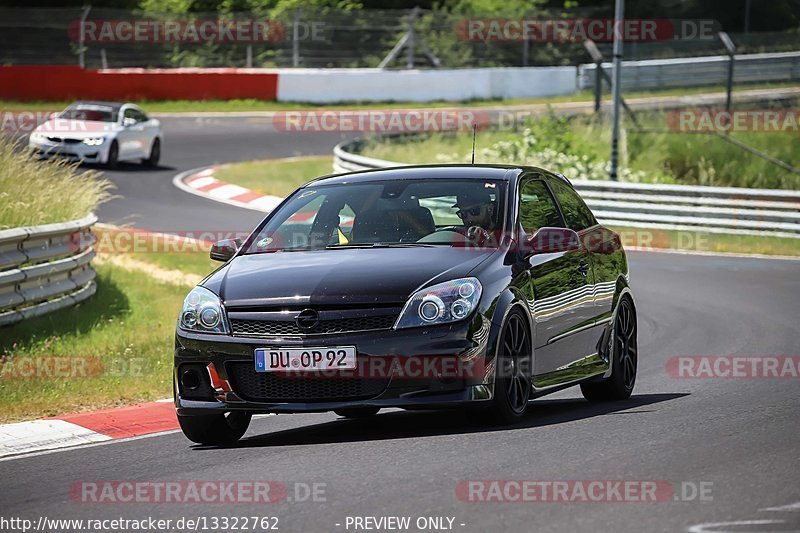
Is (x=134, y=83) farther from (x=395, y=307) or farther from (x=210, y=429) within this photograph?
(x=395, y=307)

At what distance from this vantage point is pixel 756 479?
683cm

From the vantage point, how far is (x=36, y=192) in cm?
1542

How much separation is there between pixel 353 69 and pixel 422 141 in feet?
36.8

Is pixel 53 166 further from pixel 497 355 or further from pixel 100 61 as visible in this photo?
pixel 100 61

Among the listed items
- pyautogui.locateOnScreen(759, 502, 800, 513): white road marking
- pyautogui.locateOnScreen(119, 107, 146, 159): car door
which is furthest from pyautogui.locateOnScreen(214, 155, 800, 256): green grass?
pyautogui.locateOnScreen(759, 502, 800, 513): white road marking

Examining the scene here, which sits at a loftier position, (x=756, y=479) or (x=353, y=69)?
(x=756, y=479)

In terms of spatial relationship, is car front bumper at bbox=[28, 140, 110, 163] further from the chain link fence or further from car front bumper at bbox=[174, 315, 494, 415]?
car front bumper at bbox=[174, 315, 494, 415]

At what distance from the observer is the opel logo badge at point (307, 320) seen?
782 cm

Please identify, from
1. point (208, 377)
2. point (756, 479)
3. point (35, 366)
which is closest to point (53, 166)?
point (35, 366)

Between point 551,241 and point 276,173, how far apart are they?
22.8m

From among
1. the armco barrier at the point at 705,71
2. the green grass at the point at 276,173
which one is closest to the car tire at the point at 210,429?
the green grass at the point at 276,173

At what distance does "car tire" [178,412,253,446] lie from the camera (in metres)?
8.37
